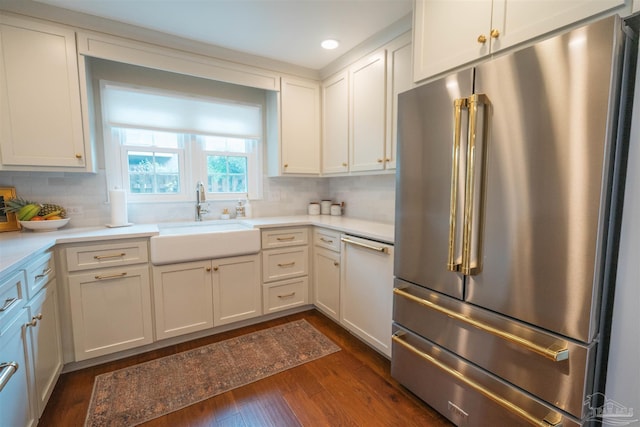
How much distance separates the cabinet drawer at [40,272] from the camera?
142 cm

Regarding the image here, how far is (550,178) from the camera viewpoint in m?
1.04

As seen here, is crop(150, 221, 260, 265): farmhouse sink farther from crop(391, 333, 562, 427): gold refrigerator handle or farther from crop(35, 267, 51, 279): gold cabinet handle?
crop(391, 333, 562, 427): gold refrigerator handle

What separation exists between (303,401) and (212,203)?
1907 millimetres

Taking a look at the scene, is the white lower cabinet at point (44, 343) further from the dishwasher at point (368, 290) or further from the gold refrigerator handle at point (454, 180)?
the gold refrigerator handle at point (454, 180)

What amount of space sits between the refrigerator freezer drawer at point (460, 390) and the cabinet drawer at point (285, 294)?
1.16 meters

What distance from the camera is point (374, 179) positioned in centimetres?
277

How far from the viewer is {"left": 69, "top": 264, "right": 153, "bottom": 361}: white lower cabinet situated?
6.18ft

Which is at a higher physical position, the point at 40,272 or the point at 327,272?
the point at 40,272

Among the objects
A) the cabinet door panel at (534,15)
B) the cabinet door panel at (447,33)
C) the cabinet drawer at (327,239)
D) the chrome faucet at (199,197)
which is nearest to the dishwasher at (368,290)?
the cabinet drawer at (327,239)

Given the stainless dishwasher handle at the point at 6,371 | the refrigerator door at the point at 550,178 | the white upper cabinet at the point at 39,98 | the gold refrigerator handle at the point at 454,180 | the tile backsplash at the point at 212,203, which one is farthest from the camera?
the tile backsplash at the point at 212,203

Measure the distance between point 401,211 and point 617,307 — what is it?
89 cm

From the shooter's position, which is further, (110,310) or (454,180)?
(110,310)

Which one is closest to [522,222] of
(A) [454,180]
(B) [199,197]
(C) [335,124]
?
(A) [454,180]

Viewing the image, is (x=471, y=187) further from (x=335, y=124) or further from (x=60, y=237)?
(x=60, y=237)
